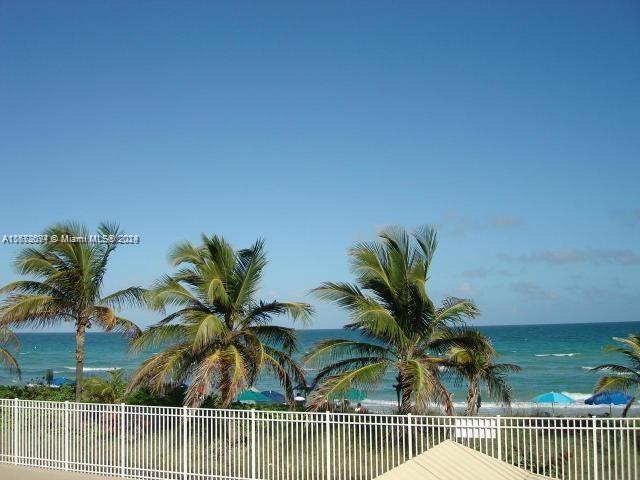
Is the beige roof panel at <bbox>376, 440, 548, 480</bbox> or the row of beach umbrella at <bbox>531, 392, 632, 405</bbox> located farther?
the row of beach umbrella at <bbox>531, 392, 632, 405</bbox>

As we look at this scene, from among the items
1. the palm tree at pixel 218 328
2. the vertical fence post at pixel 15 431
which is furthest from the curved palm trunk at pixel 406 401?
the vertical fence post at pixel 15 431

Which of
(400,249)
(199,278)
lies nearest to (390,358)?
A: (400,249)

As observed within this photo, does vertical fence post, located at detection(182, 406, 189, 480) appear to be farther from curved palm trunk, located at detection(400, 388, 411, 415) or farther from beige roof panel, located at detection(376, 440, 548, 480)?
beige roof panel, located at detection(376, 440, 548, 480)

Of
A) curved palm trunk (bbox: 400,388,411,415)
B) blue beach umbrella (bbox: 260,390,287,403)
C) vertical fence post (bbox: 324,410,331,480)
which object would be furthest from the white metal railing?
blue beach umbrella (bbox: 260,390,287,403)

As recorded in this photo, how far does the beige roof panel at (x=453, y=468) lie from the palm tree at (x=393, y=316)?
6713 mm

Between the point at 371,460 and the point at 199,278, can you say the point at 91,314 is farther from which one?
the point at 371,460

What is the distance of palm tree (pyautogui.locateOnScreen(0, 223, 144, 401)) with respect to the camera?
18.5m

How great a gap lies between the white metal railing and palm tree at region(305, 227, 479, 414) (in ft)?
5.27

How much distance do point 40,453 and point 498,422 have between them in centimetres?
965

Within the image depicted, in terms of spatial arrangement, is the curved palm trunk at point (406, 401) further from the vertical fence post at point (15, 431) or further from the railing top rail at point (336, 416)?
the vertical fence post at point (15, 431)

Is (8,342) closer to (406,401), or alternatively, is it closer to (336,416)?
(336,416)

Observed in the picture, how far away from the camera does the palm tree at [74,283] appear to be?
18453mm

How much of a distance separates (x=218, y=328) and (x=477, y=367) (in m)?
5.69

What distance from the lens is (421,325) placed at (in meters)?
15.1
